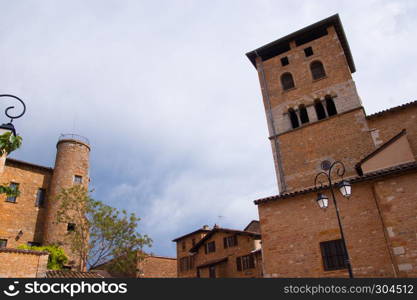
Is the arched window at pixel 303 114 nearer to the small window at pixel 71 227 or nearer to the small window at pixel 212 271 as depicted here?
the small window at pixel 212 271

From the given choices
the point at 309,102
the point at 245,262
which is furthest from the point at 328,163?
the point at 245,262

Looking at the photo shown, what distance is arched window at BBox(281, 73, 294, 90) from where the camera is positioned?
90.7 feet

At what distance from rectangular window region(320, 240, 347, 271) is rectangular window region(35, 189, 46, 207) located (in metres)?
23.2

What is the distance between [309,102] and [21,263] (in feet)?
70.8

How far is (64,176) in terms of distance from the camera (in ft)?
90.7

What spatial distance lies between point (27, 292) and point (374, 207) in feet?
41.9

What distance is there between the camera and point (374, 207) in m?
13.4

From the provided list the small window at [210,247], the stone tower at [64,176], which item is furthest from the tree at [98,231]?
the small window at [210,247]

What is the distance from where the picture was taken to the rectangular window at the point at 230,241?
33.9 m

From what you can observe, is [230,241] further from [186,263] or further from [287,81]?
[287,81]

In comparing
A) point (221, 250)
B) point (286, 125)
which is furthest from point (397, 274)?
point (221, 250)

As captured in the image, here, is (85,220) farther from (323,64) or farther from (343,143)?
(323,64)

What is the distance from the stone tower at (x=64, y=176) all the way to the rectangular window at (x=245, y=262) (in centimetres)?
1546

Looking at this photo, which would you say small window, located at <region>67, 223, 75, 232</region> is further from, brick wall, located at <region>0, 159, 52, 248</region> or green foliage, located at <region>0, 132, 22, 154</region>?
green foliage, located at <region>0, 132, 22, 154</region>
